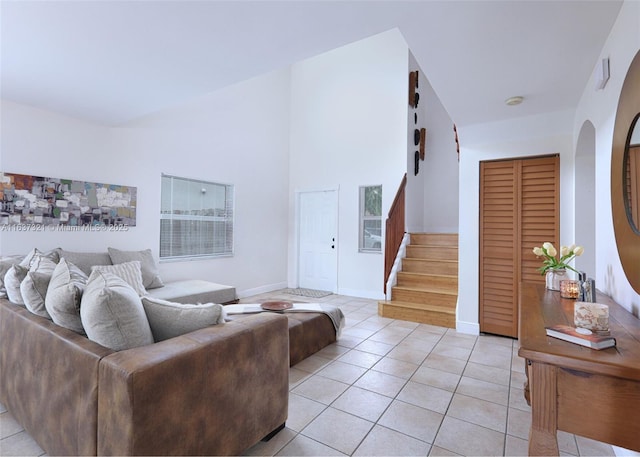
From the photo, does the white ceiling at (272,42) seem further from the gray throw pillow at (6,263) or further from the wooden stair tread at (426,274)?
the wooden stair tread at (426,274)

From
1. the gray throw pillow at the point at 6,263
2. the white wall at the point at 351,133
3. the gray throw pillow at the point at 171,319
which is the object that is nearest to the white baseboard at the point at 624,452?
the gray throw pillow at the point at 171,319

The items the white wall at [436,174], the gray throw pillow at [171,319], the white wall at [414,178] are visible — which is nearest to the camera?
the gray throw pillow at [171,319]

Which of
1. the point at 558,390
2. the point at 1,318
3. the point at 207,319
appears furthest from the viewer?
the point at 1,318

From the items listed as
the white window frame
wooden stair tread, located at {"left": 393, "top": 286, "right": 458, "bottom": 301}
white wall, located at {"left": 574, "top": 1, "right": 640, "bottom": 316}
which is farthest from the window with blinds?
white wall, located at {"left": 574, "top": 1, "right": 640, "bottom": 316}

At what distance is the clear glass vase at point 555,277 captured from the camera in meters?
2.12

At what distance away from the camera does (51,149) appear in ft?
11.0

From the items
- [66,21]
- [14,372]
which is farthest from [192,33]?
[14,372]

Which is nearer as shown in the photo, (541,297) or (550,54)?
(541,297)

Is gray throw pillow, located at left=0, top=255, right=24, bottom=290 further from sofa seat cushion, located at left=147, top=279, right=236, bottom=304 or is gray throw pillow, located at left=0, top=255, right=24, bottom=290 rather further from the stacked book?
the stacked book

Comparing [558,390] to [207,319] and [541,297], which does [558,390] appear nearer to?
[541,297]

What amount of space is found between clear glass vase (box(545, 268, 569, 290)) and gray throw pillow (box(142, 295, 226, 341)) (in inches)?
86.5

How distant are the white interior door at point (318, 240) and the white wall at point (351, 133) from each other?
0.41ft

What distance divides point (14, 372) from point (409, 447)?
2.21 meters

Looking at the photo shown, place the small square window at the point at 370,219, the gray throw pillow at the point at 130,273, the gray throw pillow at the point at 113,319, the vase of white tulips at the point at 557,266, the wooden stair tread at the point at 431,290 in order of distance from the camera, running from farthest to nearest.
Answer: the small square window at the point at 370,219, the wooden stair tread at the point at 431,290, the gray throw pillow at the point at 130,273, the vase of white tulips at the point at 557,266, the gray throw pillow at the point at 113,319
